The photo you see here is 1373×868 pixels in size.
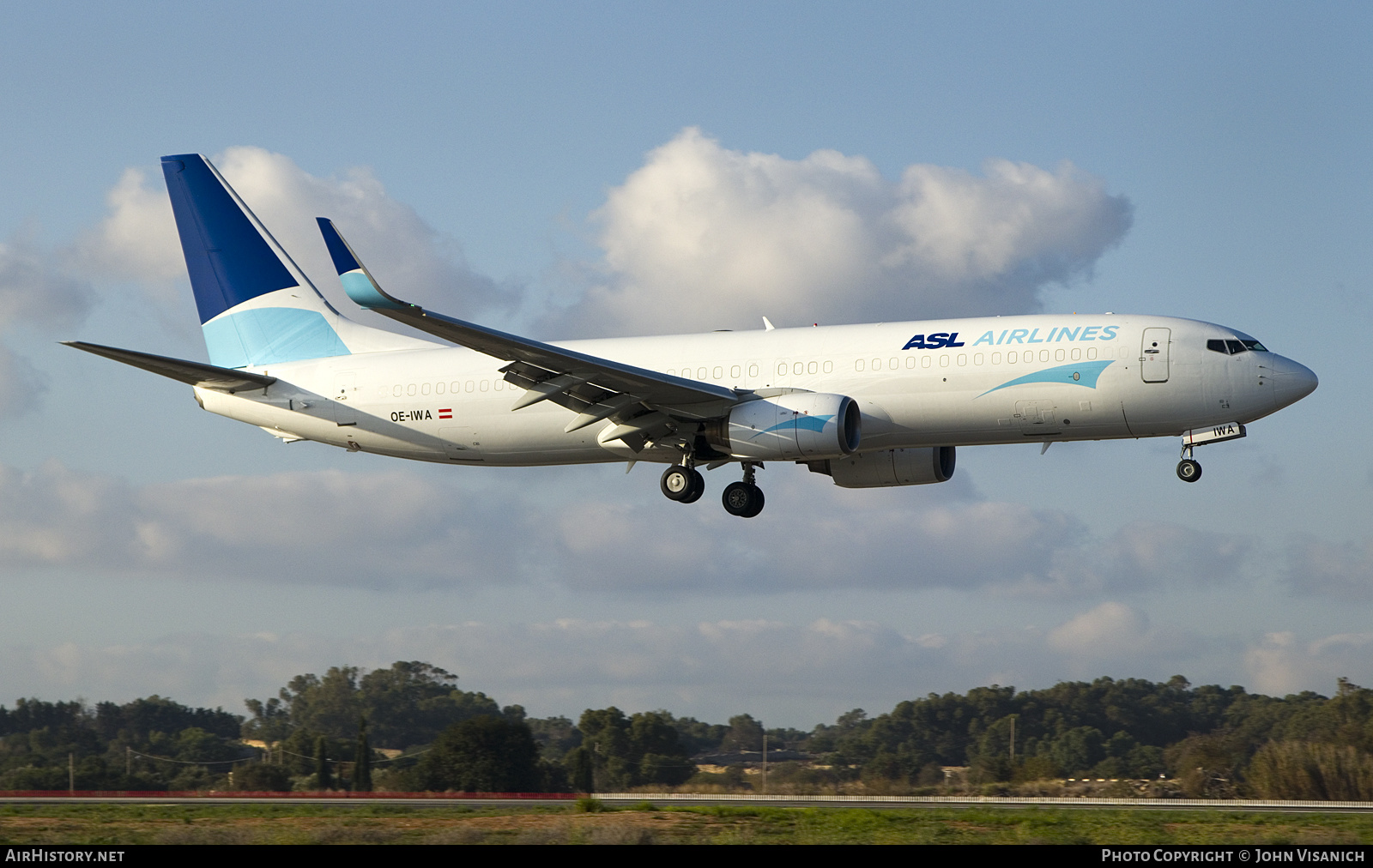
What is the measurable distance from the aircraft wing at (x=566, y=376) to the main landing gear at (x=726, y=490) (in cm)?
180

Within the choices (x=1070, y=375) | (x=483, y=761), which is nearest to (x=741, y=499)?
(x=1070, y=375)

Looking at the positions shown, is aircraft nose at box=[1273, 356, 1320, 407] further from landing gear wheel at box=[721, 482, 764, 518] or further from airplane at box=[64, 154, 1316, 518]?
landing gear wheel at box=[721, 482, 764, 518]

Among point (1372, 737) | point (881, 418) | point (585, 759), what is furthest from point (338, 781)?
point (1372, 737)

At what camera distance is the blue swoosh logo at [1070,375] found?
3391cm

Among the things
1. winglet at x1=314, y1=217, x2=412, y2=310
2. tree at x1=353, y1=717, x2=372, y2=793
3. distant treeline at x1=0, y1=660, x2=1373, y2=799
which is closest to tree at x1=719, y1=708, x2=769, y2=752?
distant treeline at x1=0, y1=660, x2=1373, y2=799

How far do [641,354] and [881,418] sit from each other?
695cm

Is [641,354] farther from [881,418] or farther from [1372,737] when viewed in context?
[1372,737]

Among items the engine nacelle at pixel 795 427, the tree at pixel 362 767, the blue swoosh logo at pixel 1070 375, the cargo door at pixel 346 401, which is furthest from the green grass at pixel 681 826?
the tree at pixel 362 767

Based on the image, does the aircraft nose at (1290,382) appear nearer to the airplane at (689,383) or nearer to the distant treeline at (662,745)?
the airplane at (689,383)

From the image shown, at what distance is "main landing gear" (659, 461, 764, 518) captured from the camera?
38.5 meters

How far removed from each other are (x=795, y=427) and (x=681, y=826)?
11163 mm

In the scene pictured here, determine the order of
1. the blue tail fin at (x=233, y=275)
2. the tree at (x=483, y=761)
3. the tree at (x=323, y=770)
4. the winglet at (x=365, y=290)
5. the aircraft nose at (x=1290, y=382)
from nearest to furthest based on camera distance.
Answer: the winglet at (x=365, y=290)
the aircraft nose at (x=1290, y=382)
the blue tail fin at (x=233, y=275)
the tree at (x=483, y=761)
the tree at (x=323, y=770)

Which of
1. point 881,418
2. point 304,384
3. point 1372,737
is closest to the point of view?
Answer: point 881,418
